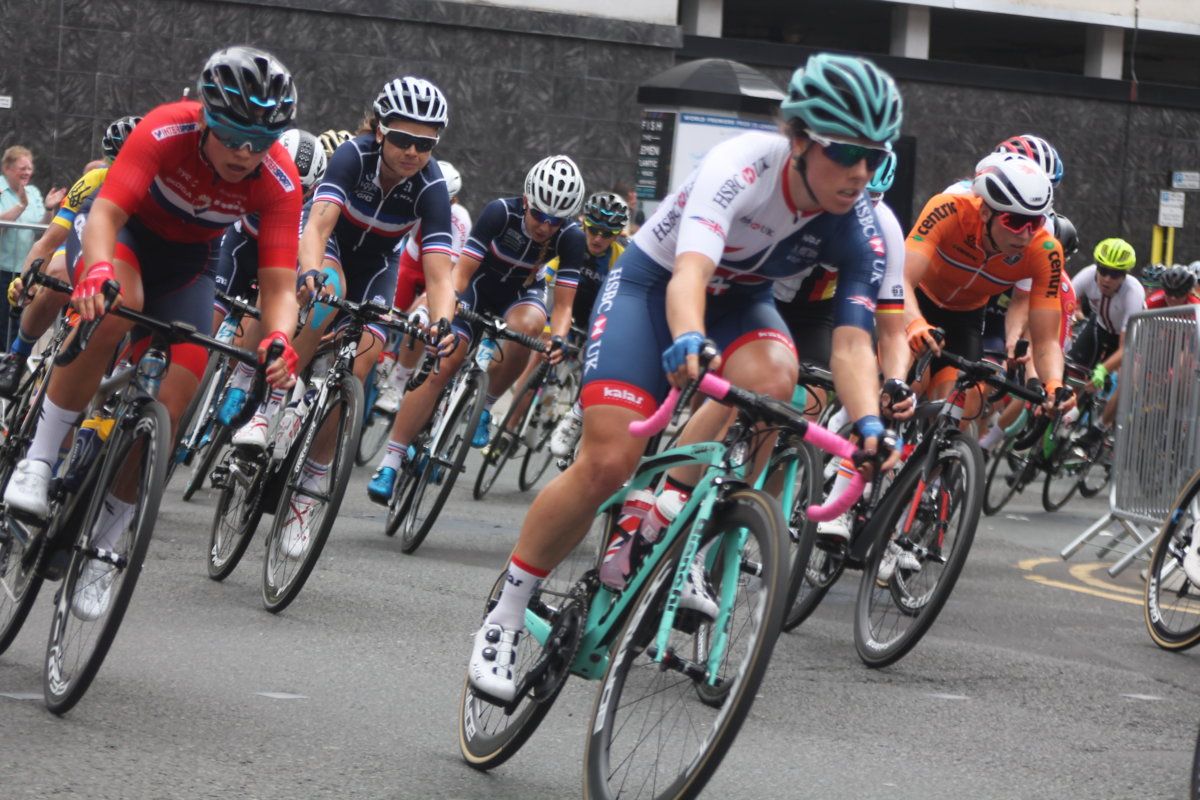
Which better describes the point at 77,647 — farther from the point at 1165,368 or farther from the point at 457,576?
the point at 1165,368

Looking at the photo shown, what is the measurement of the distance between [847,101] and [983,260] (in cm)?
406

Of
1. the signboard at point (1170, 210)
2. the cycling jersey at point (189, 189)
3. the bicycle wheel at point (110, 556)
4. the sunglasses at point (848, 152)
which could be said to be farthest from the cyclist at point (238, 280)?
the signboard at point (1170, 210)

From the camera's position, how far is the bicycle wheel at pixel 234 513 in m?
7.98

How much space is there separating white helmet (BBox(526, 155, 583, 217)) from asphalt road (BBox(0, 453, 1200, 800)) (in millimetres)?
2268

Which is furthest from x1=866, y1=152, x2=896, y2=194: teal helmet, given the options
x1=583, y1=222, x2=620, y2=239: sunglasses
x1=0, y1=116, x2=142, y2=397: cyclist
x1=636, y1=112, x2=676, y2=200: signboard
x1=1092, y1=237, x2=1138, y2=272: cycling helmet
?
x1=636, y1=112, x2=676, y2=200: signboard

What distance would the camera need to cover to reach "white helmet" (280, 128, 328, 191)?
11305 millimetres

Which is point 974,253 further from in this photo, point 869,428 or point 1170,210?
point 1170,210

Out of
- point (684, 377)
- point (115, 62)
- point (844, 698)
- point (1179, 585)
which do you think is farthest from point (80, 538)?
point (115, 62)

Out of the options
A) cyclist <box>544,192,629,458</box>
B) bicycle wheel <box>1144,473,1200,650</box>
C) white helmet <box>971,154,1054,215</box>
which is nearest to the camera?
white helmet <box>971,154,1054,215</box>

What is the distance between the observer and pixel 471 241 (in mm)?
10797

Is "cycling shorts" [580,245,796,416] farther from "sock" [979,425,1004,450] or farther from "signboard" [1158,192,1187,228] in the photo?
"signboard" [1158,192,1187,228]

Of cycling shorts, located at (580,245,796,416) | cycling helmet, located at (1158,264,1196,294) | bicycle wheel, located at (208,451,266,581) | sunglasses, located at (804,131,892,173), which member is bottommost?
bicycle wheel, located at (208,451,266,581)

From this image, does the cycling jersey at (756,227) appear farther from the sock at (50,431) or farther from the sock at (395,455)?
the sock at (395,455)

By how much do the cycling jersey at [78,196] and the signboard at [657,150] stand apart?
9571 millimetres
